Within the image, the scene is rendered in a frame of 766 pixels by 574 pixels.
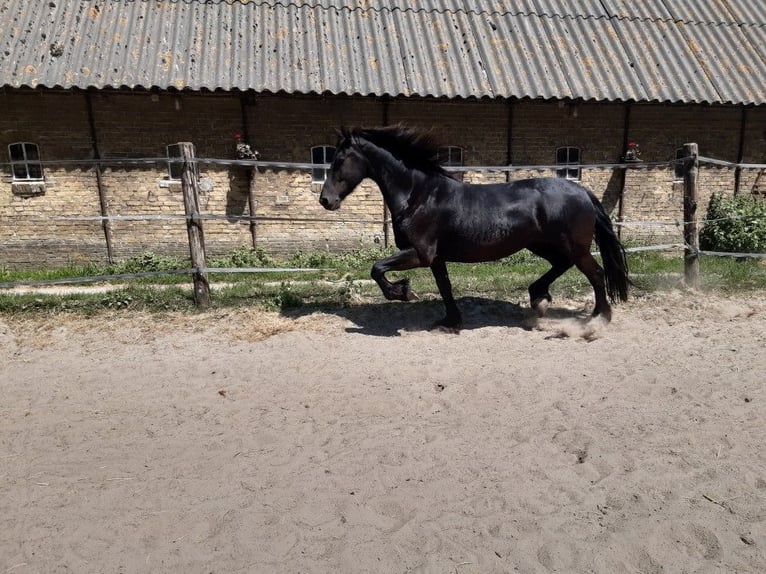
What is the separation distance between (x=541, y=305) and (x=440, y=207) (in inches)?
62.3

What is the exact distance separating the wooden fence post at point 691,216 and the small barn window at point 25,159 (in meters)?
9.73

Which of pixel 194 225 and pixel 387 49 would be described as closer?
pixel 194 225

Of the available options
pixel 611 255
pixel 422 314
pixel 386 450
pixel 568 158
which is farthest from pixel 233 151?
pixel 386 450

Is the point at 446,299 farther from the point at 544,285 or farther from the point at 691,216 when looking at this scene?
the point at 691,216

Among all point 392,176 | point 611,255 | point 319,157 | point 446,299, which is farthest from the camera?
point 319,157

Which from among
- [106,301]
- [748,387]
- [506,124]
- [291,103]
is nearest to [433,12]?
[506,124]

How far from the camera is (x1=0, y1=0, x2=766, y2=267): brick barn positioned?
8.88 meters

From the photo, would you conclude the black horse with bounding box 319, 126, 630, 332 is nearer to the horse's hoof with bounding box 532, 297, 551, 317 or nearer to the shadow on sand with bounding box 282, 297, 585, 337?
the shadow on sand with bounding box 282, 297, 585, 337

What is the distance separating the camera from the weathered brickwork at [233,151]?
8906 millimetres

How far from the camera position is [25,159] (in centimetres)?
898

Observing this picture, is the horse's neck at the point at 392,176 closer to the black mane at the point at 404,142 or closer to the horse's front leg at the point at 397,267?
the black mane at the point at 404,142

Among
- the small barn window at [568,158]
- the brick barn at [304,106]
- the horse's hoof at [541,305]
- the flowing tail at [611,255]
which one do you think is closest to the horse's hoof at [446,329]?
the horse's hoof at [541,305]

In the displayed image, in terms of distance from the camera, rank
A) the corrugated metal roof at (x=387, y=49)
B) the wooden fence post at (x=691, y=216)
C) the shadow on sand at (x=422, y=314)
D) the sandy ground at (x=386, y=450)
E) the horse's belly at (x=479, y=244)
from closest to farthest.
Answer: the sandy ground at (x=386, y=450) → the horse's belly at (x=479, y=244) → the shadow on sand at (x=422, y=314) → the wooden fence post at (x=691, y=216) → the corrugated metal roof at (x=387, y=49)

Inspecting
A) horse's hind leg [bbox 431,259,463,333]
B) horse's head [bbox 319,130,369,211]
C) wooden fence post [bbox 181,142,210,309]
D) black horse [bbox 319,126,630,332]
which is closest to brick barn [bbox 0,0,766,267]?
wooden fence post [bbox 181,142,210,309]
